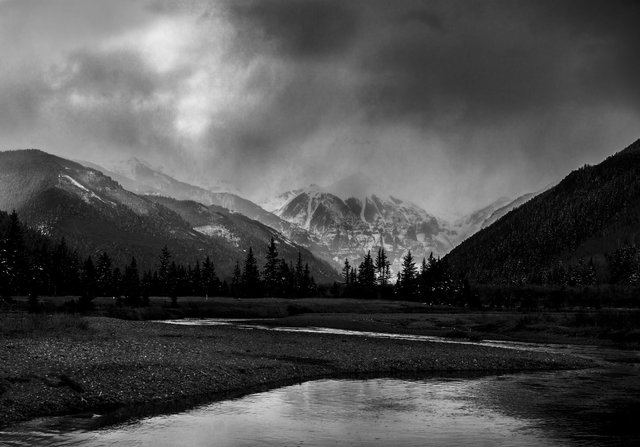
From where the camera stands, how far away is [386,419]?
29188 millimetres

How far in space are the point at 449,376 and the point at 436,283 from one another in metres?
135

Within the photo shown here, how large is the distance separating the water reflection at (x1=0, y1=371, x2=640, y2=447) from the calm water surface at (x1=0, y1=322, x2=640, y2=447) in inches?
1.9

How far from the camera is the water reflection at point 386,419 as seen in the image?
24.6 meters

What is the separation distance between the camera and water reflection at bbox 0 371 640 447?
24.6 m

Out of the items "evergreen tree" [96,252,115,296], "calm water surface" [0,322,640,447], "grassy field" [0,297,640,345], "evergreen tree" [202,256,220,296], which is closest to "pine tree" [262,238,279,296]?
"evergreen tree" [202,256,220,296]

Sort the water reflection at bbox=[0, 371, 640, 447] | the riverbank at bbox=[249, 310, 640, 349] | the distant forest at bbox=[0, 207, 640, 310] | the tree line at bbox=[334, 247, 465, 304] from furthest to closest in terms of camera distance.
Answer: the tree line at bbox=[334, 247, 465, 304], the distant forest at bbox=[0, 207, 640, 310], the riverbank at bbox=[249, 310, 640, 349], the water reflection at bbox=[0, 371, 640, 447]

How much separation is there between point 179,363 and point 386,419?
1593cm

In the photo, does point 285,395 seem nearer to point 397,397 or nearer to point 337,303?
point 397,397

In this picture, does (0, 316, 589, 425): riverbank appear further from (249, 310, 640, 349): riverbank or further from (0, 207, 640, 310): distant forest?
(0, 207, 640, 310): distant forest

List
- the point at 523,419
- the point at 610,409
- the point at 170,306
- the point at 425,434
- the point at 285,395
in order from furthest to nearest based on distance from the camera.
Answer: the point at 170,306, the point at 285,395, the point at 610,409, the point at 523,419, the point at 425,434

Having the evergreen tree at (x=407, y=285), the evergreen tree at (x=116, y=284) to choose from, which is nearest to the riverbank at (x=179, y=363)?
the evergreen tree at (x=116, y=284)

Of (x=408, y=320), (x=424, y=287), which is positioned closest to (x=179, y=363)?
(x=408, y=320)

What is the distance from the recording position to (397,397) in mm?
35000

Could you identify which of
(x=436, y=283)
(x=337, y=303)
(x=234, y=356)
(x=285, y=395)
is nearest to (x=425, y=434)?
(x=285, y=395)
